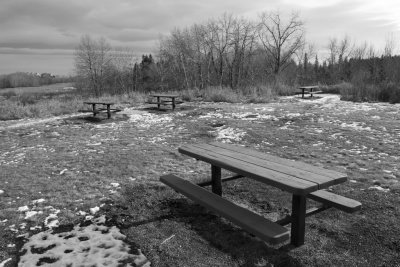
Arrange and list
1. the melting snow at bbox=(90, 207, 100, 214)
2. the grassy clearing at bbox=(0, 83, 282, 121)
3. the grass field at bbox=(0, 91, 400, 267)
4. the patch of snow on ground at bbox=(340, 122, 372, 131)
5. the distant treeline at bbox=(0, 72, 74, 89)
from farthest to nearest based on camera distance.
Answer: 1. the distant treeline at bbox=(0, 72, 74, 89)
2. the grassy clearing at bbox=(0, 83, 282, 121)
3. the patch of snow on ground at bbox=(340, 122, 372, 131)
4. the melting snow at bbox=(90, 207, 100, 214)
5. the grass field at bbox=(0, 91, 400, 267)

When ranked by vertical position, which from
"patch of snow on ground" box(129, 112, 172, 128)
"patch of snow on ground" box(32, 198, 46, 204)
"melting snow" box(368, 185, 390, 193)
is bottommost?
"patch of snow on ground" box(32, 198, 46, 204)

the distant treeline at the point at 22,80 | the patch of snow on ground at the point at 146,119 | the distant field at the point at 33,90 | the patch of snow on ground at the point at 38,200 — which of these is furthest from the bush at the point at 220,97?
the distant treeline at the point at 22,80

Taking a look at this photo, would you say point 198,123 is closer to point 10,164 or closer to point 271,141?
point 271,141

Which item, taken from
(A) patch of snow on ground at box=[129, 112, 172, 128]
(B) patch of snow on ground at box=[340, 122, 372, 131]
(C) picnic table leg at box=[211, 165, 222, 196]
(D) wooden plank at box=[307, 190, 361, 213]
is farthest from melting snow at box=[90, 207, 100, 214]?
→ (B) patch of snow on ground at box=[340, 122, 372, 131]

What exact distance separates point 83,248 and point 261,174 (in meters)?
1.69

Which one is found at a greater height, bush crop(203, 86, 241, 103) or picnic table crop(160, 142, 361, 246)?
bush crop(203, 86, 241, 103)

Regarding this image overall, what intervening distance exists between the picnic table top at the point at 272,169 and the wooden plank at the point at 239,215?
32cm

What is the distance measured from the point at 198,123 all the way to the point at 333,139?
12.2 feet

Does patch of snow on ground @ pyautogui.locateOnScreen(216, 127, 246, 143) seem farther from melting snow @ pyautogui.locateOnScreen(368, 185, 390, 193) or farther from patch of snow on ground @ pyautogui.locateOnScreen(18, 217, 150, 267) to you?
patch of snow on ground @ pyautogui.locateOnScreen(18, 217, 150, 267)

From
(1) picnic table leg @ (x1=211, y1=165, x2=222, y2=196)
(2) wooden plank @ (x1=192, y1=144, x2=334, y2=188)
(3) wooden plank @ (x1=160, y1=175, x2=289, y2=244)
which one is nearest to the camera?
(3) wooden plank @ (x1=160, y1=175, x2=289, y2=244)

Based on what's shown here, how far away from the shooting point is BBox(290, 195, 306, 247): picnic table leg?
2.79 m

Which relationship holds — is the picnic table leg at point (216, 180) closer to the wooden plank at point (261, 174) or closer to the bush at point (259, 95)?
the wooden plank at point (261, 174)

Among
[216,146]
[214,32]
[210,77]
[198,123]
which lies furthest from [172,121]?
[210,77]

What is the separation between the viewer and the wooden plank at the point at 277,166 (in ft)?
8.63
